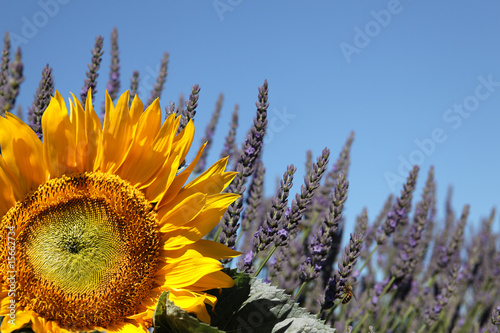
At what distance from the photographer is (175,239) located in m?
1.03

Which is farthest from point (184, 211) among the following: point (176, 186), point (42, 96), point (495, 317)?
point (495, 317)

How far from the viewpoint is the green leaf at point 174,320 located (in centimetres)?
84

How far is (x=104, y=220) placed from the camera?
101 centimetres

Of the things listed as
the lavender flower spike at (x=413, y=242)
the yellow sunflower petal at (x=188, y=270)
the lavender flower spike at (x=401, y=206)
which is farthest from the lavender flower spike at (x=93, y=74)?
the lavender flower spike at (x=413, y=242)

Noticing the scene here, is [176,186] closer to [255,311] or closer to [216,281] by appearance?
[216,281]

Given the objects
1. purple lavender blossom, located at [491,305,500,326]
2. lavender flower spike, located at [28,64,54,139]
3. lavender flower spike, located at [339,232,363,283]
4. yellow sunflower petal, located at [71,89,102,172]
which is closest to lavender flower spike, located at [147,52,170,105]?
lavender flower spike, located at [28,64,54,139]

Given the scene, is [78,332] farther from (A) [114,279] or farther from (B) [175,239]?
(B) [175,239]

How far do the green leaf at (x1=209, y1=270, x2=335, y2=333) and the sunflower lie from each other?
87 mm

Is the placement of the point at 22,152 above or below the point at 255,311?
above

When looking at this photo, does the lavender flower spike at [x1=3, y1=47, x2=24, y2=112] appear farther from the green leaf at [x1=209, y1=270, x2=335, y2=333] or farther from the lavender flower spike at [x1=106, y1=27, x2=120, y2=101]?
the green leaf at [x1=209, y1=270, x2=335, y2=333]

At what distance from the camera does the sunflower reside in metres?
0.94

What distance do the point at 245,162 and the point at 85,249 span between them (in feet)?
2.22

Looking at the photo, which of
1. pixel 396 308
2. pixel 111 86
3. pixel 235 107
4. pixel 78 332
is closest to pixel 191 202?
Answer: pixel 78 332

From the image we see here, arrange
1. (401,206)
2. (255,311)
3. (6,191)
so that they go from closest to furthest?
(6,191) → (255,311) → (401,206)
